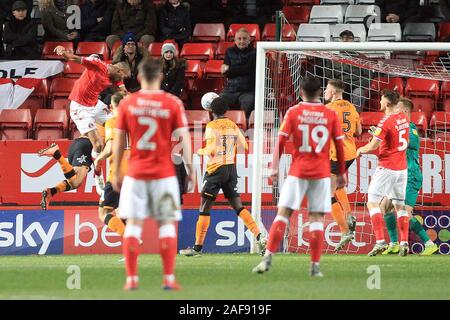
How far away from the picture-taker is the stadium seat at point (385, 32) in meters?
19.0

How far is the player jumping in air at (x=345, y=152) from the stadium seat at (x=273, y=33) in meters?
4.21

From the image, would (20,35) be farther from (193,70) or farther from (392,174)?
(392,174)

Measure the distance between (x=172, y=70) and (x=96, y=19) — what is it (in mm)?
3338

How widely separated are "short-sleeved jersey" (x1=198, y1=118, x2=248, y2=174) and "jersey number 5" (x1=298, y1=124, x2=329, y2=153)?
132 inches

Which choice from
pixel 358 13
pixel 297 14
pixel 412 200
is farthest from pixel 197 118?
pixel 358 13

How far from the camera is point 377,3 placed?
68.2 ft

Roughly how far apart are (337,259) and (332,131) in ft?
10.7

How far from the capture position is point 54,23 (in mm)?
20438

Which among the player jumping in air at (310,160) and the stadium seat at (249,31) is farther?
the stadium seat at (249,31)

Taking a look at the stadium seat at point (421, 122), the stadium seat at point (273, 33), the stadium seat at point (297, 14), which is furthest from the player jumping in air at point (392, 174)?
the stadium seat at point (297, 14)

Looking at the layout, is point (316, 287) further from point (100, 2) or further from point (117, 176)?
point (100, 2)

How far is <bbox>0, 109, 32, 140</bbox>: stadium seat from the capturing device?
17734 millimetres

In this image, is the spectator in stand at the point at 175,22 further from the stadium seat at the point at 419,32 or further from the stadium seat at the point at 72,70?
the stadium seat at the point at 419,32

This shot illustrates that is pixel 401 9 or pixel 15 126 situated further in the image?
pixel 401 9
